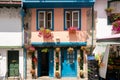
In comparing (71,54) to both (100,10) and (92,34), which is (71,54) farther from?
(100,10)

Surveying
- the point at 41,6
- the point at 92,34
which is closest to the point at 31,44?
the point at 41,6

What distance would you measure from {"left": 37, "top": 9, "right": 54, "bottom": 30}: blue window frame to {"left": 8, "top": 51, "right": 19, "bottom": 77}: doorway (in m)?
2.46

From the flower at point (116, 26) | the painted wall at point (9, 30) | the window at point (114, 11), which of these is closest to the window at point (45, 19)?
the painted wall at point (9, 30)

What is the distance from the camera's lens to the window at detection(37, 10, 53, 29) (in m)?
21.4

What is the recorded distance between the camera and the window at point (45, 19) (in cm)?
2144

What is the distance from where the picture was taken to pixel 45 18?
21.5 meters

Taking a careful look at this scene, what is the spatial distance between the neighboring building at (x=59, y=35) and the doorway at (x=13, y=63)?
0.79m

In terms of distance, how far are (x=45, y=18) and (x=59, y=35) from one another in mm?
1526

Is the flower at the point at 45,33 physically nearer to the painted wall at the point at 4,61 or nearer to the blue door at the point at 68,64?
the blue door at the point at 68,64

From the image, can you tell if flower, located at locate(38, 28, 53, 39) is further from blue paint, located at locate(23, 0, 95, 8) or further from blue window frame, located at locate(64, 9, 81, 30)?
blue paint, located at locate(23, 0, 95, 8)

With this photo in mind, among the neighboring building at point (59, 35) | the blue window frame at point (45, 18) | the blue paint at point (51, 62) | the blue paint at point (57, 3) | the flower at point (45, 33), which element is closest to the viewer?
the blue paint at point (57, 3)

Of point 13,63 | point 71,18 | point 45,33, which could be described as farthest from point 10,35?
point 71,18

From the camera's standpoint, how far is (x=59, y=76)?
21375 mm

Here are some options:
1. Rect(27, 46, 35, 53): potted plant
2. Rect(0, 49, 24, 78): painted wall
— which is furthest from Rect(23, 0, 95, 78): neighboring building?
Rect(0, 49, 24, 78): painted wall
